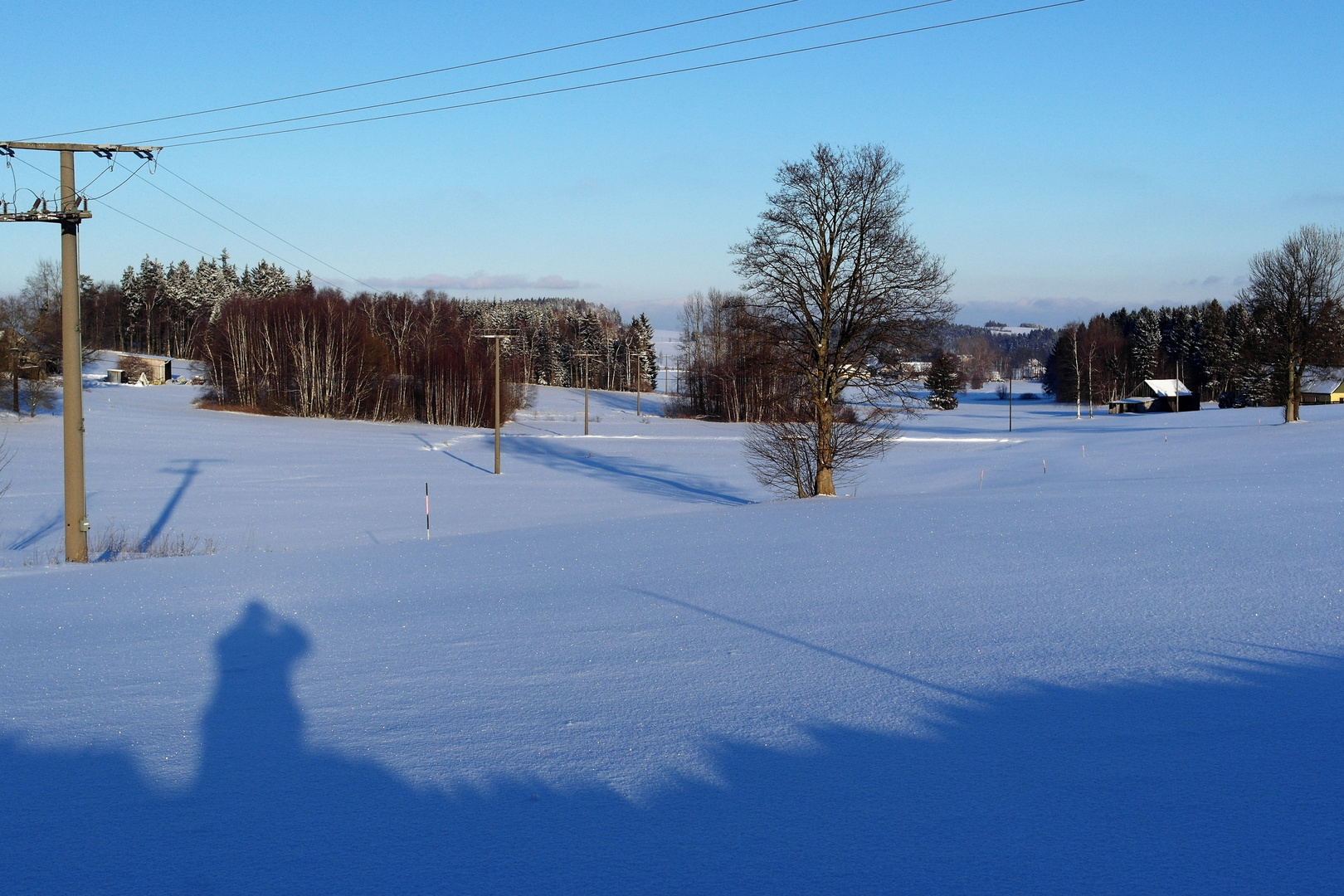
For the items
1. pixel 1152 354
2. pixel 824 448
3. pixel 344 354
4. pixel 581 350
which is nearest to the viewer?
pixel 824 448

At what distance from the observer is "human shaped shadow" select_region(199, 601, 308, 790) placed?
18.0 ft

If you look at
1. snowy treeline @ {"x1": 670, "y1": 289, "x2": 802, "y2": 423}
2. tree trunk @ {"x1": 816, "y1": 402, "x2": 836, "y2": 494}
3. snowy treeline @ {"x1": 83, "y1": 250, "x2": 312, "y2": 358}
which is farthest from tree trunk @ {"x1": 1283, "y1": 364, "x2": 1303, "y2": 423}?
snowy treeline @ {"x1": 83, "y1": 250, "x2": 312, "y2": 358}

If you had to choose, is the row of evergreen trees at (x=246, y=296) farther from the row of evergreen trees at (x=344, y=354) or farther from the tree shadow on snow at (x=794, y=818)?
the tree shadow on snow at (x=794, y=818)

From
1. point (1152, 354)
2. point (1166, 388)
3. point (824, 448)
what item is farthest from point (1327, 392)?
point (824, 448)

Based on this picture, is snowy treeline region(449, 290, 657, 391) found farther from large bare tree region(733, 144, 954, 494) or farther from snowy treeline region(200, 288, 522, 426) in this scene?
large bare tree region(733, 144, 954, 494)

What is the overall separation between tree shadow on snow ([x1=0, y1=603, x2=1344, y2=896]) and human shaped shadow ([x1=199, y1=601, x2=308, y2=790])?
0.11 feet

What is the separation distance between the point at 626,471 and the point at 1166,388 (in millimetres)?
80538

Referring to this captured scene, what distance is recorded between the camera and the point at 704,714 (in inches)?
241

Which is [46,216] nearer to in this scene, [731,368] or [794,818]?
[794,818]

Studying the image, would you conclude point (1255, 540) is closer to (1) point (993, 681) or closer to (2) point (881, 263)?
(1) point (993, 681)

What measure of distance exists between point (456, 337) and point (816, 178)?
7602 cm

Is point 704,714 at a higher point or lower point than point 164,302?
lower

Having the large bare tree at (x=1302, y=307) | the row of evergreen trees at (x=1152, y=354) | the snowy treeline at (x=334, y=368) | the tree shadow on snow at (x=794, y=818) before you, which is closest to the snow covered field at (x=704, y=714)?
the tree shadow on snow at (x=794, y=818)

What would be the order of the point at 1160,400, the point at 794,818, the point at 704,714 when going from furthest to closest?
the point at 1160,400
the point at 704,714
the point at 794,818
